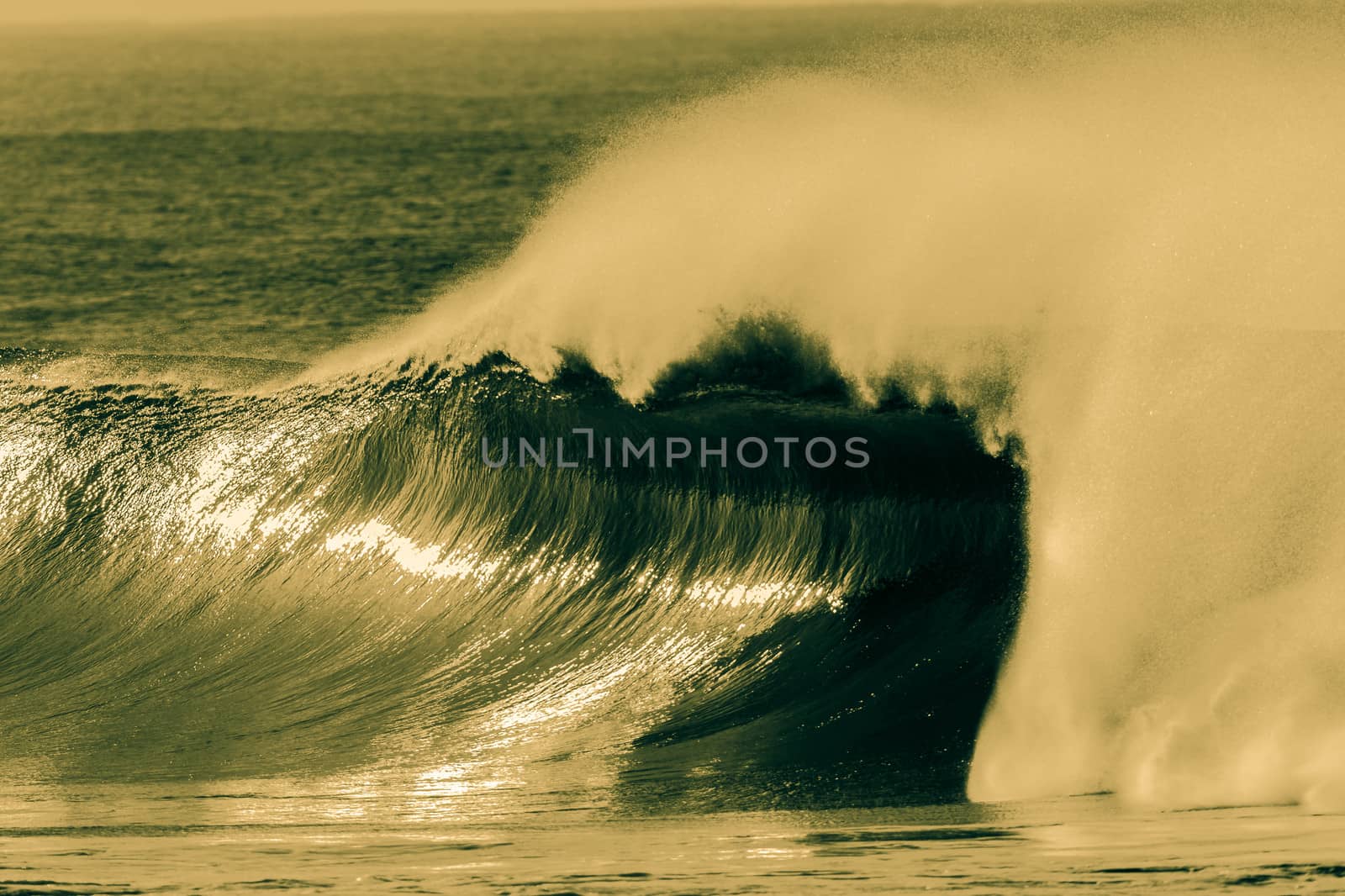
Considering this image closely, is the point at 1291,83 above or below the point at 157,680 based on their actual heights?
above

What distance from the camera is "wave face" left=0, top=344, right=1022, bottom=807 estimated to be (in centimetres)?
659

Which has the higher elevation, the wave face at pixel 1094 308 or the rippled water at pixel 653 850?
the wave face at pixel 1094 308

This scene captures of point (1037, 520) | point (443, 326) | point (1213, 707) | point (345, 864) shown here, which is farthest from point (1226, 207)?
point (345, 864)

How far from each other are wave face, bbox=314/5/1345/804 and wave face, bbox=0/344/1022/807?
19.3 inches

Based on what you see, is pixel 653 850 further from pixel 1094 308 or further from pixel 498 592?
pixel 1094 308

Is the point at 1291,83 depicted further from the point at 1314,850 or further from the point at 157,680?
the point at 157,680

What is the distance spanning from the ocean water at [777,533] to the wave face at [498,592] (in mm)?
32

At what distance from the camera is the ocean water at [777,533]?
522 centimetres

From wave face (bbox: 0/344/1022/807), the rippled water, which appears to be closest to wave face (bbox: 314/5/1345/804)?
wave face (bbox: 0/344/1022/807)

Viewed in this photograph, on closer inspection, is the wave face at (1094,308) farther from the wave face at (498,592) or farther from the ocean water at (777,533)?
the wave face at (498,592)

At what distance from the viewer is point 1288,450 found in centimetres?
700

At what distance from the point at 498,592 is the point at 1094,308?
3.82 m

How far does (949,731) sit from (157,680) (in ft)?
13.4

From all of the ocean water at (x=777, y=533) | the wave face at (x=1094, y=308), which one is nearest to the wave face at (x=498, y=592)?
the ocean water at (x=777, y=533)
